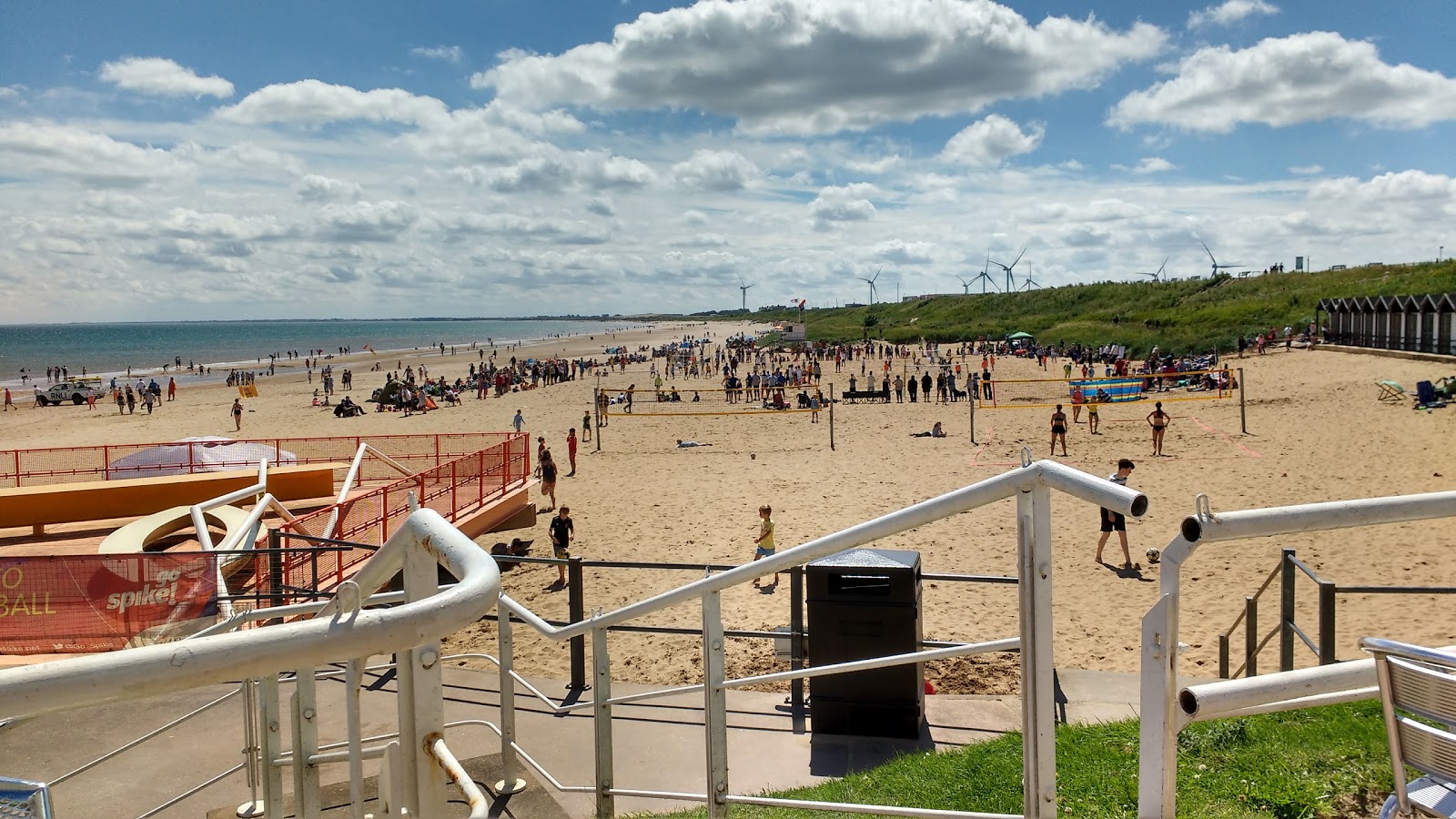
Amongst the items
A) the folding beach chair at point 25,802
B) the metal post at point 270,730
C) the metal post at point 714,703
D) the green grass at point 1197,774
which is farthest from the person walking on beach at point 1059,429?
the folding beach chair at point 25,802

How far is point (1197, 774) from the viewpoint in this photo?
4.46m

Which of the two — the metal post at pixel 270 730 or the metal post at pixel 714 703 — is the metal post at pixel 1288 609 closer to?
the metal post at pixel 714 703

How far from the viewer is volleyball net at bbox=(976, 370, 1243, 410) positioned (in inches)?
1275

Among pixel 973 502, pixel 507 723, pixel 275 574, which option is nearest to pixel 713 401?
pixel 275 574

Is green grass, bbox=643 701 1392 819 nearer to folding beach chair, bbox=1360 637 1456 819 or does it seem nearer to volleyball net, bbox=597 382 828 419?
folding beach chair, bbox=1360 637 1456 819

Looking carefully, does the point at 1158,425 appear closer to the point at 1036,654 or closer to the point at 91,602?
the point at 91,602

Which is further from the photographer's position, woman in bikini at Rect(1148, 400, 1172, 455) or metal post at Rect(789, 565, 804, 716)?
woman in bikini at Rect(1148, 400, 1172, 455)

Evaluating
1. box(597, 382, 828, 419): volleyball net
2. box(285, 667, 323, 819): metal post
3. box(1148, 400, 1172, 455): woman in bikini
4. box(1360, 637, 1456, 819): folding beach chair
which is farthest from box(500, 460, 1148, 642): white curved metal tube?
box(597, 382, 828, 419): volleyball net

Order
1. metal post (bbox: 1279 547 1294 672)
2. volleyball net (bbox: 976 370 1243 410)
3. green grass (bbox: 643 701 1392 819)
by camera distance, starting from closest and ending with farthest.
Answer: green grass (bbox: 643 701 1392 819)
metal post (bbox: 1279 547 1294 672)
volleyball net (bbox: 976 370 1243 410)

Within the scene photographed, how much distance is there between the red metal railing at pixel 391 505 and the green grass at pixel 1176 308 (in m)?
50.7

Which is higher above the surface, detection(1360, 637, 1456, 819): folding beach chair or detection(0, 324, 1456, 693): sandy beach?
detection(1360, 637, 1456, 819): folding beach chair

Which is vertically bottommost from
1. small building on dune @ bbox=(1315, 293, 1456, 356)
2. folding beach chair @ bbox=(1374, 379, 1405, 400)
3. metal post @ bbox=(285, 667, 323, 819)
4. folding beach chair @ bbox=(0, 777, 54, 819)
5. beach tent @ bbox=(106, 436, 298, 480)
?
beach tent @ bbox=(106, 436, 298, 480)

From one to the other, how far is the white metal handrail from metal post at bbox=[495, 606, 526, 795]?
398 cm

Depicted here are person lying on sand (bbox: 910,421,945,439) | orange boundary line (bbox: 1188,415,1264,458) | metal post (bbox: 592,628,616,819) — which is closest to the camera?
metal post (bbox: 592,628,616,819)
